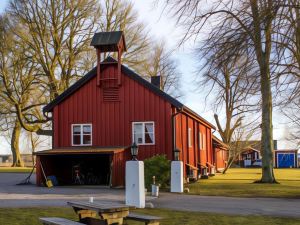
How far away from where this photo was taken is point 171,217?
1341 centimetres

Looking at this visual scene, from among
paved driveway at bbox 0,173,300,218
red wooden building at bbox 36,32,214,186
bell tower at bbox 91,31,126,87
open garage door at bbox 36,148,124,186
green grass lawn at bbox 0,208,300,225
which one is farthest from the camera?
bell tower at bbox 91,31,126,87

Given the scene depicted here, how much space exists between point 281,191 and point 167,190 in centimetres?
520

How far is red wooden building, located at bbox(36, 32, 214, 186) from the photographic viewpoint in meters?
28.0

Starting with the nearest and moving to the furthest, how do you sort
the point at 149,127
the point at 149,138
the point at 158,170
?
the point at 158,170
the point at 149,138
the point at 149,127

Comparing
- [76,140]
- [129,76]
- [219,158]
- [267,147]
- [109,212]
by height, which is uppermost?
[129,76]

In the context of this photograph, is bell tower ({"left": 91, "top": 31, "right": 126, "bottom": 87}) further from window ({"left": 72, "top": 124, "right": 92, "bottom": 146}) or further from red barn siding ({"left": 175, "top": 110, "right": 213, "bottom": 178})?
red barn siding ({"left": 175, "top": 110, "right": 213, "bottom": 178})

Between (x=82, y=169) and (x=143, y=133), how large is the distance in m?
4.34

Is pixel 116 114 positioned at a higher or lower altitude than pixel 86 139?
higher

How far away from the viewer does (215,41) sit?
17.7m

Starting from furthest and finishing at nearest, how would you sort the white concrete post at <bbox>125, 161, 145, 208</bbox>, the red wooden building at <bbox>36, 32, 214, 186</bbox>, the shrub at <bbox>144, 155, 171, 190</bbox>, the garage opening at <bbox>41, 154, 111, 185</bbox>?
the garage opening at <bbox>41, 154, 111, 185</bbox> → the red wooden building at <bbox>36, 32, 214, 186</bbox> → the shrub at <bbox>144, 155, 171, 190</bbox> → the white concrete post at <bbox>125, 161, 145, 208</bbox>

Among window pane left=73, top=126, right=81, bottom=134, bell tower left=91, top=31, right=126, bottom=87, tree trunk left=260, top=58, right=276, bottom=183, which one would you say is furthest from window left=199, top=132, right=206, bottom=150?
window pane left=73, top=126, right=81, bottom=134

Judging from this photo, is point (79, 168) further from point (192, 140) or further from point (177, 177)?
point (192, 140)

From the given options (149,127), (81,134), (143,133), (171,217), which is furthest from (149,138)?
(171,217)

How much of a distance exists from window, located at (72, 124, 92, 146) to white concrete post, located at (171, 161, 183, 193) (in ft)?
26.4
